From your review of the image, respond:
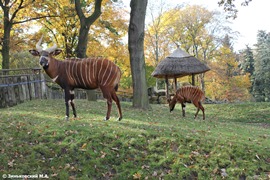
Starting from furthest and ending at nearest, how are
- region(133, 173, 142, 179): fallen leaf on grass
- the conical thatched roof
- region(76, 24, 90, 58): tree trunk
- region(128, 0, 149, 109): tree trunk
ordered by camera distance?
1. the conical thatched roof
2. region(76, 24, 90, 58): tree trunk
3. region(128, 0, 149, 109): tree trunk
4. region(133, 173, 142, 179): fallen leaf on grass

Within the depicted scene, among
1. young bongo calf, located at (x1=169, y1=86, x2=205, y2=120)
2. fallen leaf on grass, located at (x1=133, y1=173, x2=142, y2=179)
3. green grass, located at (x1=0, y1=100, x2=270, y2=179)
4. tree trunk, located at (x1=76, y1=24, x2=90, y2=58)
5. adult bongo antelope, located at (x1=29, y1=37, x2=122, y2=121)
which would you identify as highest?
tree trunk, located at (x1=76, y1=24, x2=90, y2=58)

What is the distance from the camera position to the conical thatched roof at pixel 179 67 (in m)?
16.8

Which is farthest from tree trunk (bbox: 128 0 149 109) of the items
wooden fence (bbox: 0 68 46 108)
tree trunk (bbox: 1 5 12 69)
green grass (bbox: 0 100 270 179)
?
tree trunk (bbox: 1 5 12 69)

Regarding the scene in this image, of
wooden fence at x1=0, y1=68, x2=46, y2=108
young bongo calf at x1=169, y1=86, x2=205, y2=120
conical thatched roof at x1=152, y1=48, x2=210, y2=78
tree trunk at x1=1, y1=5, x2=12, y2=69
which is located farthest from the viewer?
tree trunk at x1=1, y1=5, x2=12, y2=69

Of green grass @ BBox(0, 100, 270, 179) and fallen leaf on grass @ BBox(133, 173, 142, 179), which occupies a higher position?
green grass @ BBox(0, 100, 270, 179)

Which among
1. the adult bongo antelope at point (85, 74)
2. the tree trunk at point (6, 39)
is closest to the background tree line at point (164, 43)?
the tree trunk at point (6, 39)

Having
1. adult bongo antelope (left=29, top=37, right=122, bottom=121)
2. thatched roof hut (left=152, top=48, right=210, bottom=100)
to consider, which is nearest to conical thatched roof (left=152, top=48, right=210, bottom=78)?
thatched roof hut (left=152, top=48, right=210, bottom=100)

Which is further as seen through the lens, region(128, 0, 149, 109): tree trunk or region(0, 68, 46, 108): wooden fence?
region(128, 0, 149, 109): tree trunk

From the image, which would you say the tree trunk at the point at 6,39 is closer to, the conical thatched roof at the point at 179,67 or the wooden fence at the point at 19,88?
the wooden fence at the point at 19,88

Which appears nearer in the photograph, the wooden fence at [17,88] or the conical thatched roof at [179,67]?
the wooden fence at [17,88]

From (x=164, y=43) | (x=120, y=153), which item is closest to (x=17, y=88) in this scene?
(x=120, y=153)

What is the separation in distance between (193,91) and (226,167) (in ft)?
19.5

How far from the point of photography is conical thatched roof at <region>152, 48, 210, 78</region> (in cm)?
1681

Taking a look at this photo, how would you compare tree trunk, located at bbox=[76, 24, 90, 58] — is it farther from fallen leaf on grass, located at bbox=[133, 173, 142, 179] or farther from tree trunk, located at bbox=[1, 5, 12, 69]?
fallen leaf on grass, located at bbox=[133, 173, 142, 179]
